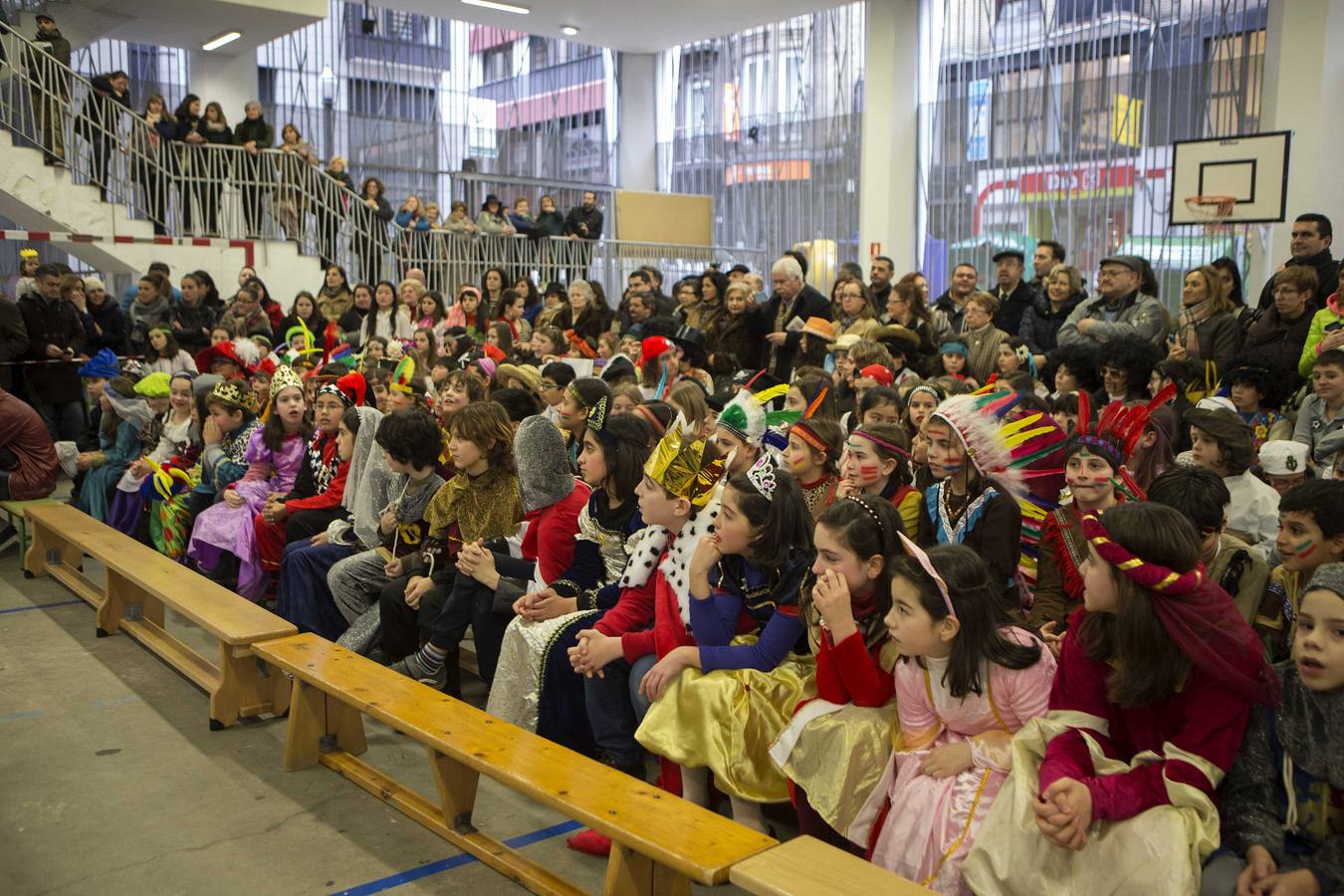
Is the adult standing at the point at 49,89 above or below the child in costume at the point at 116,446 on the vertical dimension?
above

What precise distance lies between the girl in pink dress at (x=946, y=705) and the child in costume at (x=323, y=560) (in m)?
2.69

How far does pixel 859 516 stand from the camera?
280 cm

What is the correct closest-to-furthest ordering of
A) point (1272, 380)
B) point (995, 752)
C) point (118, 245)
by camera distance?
point (995, 752), point (1272, 380), point (118, 245)

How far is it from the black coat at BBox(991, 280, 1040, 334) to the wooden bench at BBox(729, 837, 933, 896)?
18.7 feet

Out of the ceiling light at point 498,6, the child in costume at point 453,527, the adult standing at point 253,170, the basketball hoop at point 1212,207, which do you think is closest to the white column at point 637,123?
the ceiling light at point 498,6

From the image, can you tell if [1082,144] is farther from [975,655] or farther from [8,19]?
[8,19]

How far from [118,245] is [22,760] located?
903cm

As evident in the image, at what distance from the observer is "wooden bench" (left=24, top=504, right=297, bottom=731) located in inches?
157

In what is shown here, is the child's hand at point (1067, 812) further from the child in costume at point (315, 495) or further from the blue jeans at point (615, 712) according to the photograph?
the child in costume at point (315, 495)

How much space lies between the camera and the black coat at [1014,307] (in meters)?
7.43

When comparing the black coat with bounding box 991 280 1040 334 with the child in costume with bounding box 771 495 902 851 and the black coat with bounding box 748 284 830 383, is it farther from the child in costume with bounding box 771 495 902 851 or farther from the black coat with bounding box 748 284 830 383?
the child in costume with bounding box 771 495 902 851

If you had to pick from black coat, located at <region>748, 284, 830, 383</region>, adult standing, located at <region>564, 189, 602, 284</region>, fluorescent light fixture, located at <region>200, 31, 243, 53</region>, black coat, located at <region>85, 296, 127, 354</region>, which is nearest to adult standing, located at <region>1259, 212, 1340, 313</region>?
black coat, located at <region>748, 284, 830, 383</region>

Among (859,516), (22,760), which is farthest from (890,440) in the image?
(22,760)

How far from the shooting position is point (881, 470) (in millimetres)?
3648
